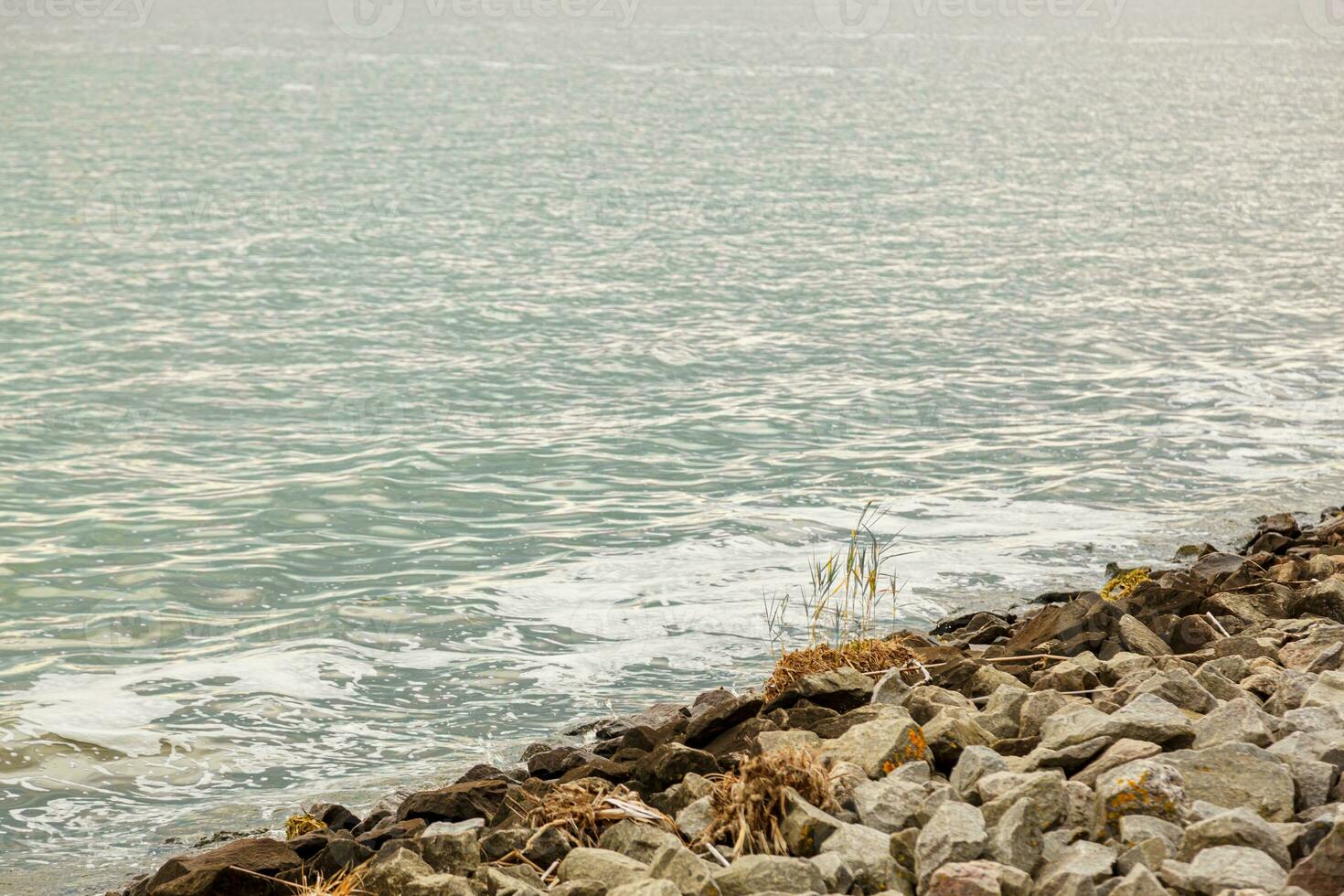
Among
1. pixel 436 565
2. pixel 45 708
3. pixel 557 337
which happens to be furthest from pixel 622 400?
pixel 45 708

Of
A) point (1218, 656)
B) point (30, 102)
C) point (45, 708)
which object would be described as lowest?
point (45, 708)

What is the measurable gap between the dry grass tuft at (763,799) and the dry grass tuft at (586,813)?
0.29m

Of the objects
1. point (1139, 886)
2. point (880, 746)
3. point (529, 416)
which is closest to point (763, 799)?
point (880, 746)

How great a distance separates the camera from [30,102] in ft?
178

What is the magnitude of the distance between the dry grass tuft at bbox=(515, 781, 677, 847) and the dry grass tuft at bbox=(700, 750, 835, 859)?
292mm

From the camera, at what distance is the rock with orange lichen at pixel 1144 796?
580cm

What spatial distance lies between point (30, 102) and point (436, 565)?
48986 mm

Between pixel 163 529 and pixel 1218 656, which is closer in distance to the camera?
pixel 1218 656

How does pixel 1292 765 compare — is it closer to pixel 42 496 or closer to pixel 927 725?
pixel 927 725

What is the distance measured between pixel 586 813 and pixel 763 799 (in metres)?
0.92

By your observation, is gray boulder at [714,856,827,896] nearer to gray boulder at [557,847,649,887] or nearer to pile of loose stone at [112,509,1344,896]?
pile of loose stone at [112,509,1344,896]

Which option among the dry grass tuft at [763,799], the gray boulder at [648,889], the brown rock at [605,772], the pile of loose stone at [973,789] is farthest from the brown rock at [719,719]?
the gray boulder at [648,889]

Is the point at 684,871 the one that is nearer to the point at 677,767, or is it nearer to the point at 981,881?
the point at 981,881

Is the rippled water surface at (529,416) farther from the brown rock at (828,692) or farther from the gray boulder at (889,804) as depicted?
the gray boulder at (889,804)
